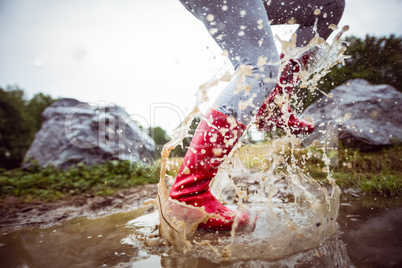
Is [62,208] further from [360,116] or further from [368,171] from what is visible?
[360,116]

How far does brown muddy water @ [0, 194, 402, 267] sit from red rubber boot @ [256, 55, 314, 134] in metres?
0.56

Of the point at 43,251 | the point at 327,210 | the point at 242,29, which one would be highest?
the point at 242,29

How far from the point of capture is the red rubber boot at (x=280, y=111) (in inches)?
48.3

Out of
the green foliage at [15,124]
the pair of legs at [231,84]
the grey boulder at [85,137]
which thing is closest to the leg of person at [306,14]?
the pair of legs at [231,84]

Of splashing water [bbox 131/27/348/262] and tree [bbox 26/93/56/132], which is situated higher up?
tree [bbox 26/93/56/132]

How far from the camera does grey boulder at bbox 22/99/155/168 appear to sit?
341cm

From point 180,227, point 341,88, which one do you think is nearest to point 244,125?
point 180,227

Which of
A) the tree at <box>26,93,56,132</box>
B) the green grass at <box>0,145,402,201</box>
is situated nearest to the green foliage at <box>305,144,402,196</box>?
the green grass at <box>0,145,402,201</box>

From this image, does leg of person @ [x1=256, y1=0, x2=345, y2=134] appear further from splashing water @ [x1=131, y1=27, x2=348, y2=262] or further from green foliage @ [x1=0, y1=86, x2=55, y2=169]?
green foliage @ [x1=0, y1=86, x2=55, y2=169]

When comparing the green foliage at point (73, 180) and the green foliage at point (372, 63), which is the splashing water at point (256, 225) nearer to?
the green foliage at point (73, 180)

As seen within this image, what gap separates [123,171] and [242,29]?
2810 mm

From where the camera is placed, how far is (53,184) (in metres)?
2.59

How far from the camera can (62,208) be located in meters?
1.88

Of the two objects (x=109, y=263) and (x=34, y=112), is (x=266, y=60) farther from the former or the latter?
(x=34, y=112)
